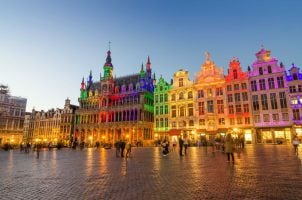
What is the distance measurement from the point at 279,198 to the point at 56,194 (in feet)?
20.4

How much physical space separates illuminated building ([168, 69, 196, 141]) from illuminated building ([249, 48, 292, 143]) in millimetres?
14591

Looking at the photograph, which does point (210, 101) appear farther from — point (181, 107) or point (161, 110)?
point (161, 110)

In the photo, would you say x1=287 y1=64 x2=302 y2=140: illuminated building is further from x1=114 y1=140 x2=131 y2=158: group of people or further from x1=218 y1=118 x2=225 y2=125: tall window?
x1=114 y1=140 x2=131 y2=158: group of people

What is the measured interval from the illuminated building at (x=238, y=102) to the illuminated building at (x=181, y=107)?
29.9 feet

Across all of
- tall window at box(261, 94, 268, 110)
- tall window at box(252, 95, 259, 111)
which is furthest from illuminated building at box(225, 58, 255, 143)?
tall window at box(261, 94, 268, 110)

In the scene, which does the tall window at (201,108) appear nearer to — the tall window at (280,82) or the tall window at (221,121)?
the tall window at (221,121)

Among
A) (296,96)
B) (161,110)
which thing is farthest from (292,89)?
(161,110)

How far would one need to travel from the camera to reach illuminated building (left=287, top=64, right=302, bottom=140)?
41906mm

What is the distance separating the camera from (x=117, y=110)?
68.3 metres

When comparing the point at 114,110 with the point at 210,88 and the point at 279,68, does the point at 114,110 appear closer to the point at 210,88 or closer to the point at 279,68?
the point at 210,88

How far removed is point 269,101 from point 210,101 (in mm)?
12701

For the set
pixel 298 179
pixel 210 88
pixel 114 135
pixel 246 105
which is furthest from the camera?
pixel 114 135

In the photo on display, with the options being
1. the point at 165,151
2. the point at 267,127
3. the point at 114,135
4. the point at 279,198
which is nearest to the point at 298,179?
the point at 279,198

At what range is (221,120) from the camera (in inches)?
1964
